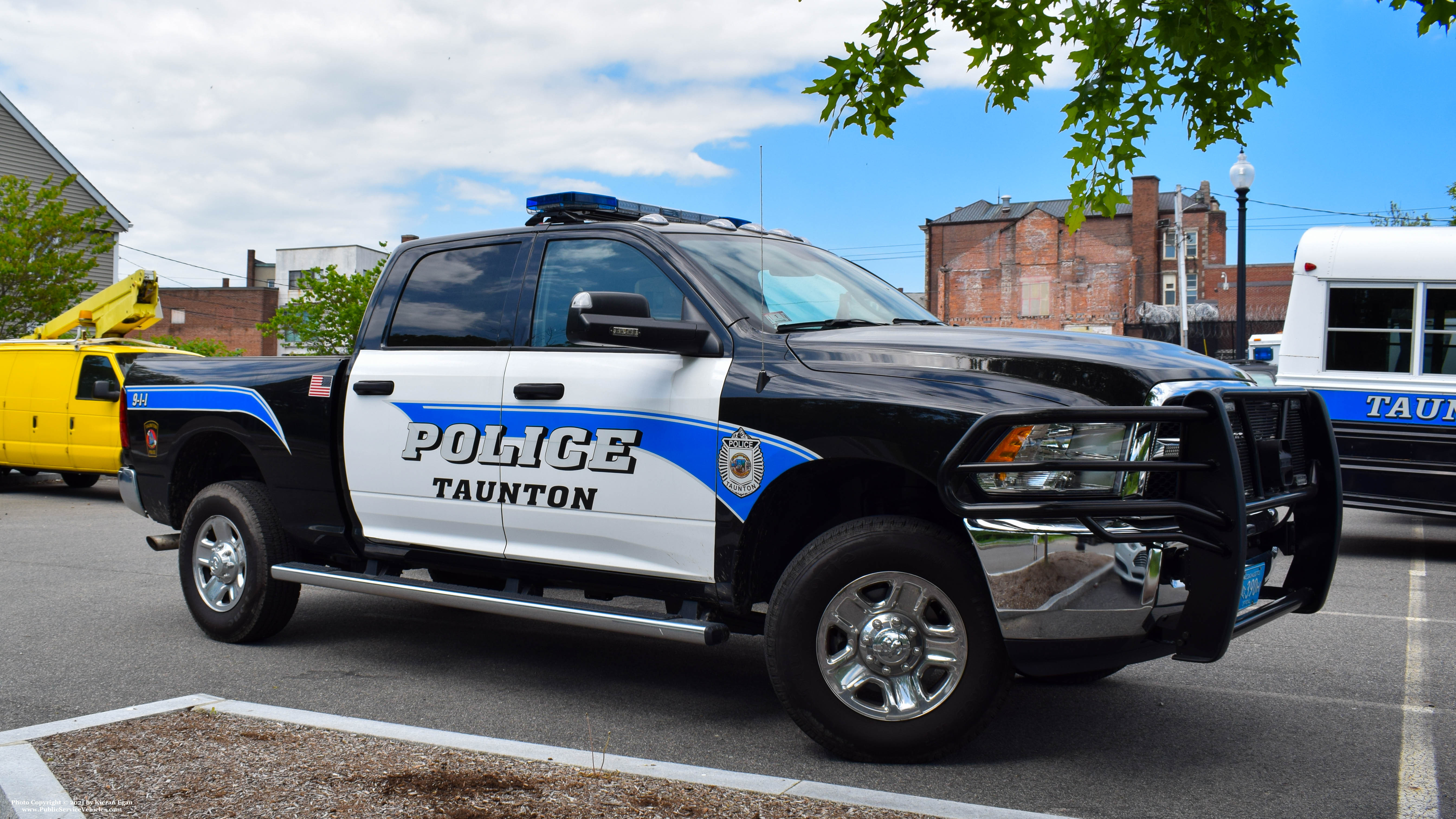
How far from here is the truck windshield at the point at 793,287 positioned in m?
4.66

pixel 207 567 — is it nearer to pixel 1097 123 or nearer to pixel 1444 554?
pixel 1097 123

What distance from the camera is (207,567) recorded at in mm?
6188

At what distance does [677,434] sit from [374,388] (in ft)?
5.88

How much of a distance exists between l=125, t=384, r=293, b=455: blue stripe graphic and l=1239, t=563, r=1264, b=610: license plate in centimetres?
442

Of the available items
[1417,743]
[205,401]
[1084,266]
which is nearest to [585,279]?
[205,401]

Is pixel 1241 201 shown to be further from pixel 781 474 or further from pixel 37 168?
pixel 37 168

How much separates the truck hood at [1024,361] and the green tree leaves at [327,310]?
2983 cm

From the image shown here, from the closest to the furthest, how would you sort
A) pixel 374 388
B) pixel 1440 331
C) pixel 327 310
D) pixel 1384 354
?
pixel 374 388, pixel 1440 331, pixel 1384 354, pixel 327 310

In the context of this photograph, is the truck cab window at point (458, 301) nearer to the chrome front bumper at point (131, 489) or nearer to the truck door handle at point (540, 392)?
the truck door handle at point (540, 392)

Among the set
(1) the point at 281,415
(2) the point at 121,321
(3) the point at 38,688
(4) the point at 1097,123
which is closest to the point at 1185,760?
(4) the point at 1097,123

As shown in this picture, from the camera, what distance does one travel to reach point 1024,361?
388 centimetres

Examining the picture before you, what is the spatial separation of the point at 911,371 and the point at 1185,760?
1753 mm

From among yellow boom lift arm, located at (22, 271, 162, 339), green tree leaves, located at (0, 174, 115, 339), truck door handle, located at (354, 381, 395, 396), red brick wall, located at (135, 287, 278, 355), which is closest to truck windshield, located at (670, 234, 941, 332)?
truck door handle, located at (354, 381, 395, 396)

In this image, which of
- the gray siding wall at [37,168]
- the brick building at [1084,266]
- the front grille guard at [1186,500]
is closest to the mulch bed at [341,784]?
the front grille guard at [1186,500]
